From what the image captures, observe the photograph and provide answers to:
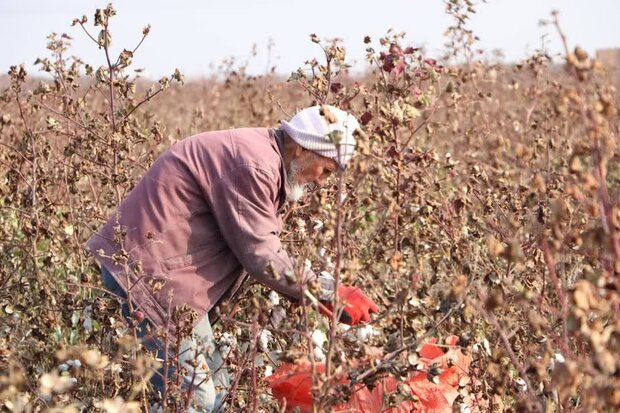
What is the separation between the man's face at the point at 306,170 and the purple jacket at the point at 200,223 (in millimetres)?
46

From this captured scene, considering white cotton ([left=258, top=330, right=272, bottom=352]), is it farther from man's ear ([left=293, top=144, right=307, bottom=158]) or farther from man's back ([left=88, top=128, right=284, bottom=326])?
man's ear ([left=293, top=144, right=307, bottom=158])

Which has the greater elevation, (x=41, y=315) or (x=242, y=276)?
(x=242, y=276)

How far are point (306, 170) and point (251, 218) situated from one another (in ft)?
0.92

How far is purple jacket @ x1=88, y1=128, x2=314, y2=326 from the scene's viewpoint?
3016 mm

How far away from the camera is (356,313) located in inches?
120

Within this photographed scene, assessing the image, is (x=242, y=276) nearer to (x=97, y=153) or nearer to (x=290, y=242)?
(x=290, y=242)

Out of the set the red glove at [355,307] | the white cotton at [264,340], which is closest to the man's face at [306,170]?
the red glove at [355,307]

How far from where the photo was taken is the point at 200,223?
3156 mm

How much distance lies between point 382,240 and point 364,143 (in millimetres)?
1031

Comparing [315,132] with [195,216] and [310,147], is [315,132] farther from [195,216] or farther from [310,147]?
[195,216]

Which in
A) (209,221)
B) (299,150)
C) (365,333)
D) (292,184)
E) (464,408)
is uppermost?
(299,150)

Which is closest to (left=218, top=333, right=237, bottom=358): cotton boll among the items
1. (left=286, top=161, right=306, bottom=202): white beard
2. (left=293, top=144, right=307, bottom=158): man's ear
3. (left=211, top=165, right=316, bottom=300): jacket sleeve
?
(left=211, top=165, right=316, bottom=300): jacket sleeve

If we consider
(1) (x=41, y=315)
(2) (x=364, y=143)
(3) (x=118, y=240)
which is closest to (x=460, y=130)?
(1) (x=41, y=315)

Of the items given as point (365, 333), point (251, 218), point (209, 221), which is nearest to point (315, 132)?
point (251, 218)
